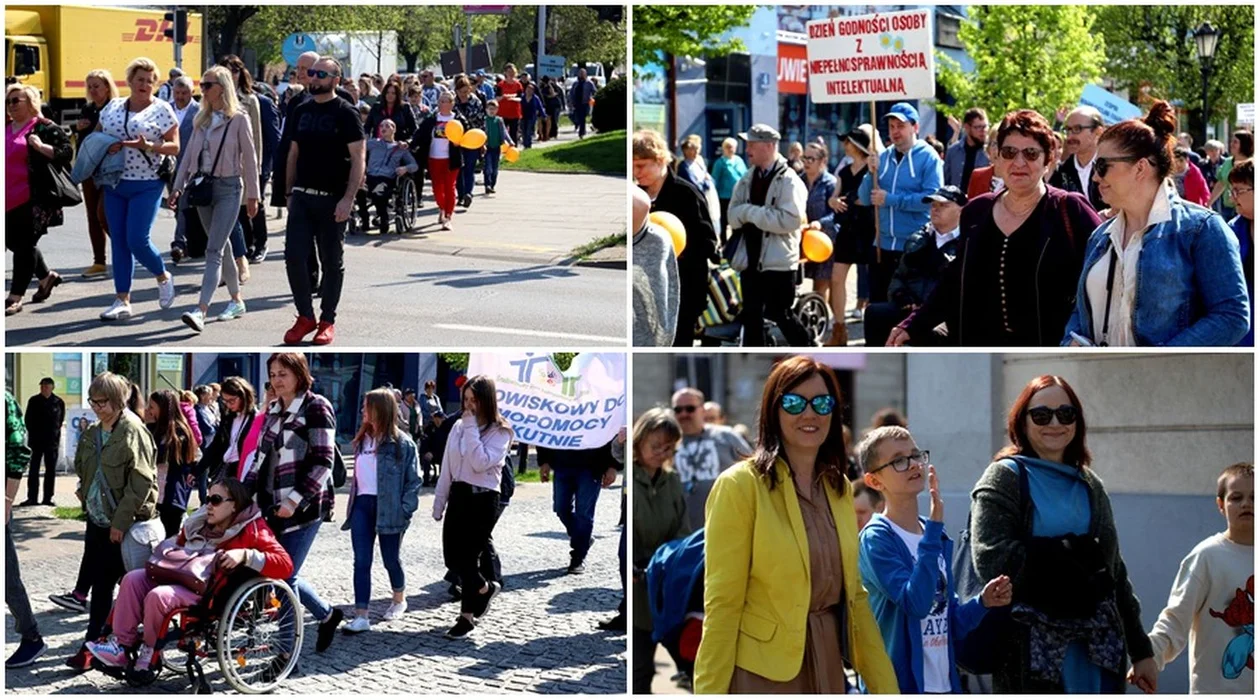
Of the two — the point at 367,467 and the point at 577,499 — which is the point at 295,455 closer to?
the point at 367,467

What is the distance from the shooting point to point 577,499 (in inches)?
337

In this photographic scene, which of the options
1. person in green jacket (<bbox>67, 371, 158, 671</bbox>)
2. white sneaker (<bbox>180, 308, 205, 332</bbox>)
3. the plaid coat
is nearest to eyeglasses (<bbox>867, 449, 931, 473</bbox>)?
the plaid coat

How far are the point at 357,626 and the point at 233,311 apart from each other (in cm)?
286

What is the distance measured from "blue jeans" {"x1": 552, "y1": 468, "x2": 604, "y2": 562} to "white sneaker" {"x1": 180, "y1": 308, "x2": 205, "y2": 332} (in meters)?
2.44

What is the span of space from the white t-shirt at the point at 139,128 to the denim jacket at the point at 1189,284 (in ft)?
21.2

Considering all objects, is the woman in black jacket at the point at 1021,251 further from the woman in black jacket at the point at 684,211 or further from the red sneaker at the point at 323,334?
the red sneaker at the point at 323,334

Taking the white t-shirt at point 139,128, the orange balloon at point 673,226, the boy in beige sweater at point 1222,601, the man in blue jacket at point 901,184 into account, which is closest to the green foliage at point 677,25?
the man in blue jacket at point 901,184

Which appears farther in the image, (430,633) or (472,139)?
(472,139)

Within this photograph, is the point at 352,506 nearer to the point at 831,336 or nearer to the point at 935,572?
the point at 935,572

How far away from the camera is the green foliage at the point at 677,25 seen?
19.8m

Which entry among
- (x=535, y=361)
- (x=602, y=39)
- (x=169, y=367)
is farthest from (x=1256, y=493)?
(x=602, y=39)

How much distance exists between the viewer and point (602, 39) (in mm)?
14672

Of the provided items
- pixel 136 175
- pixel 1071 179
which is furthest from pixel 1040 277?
pixel 136 175

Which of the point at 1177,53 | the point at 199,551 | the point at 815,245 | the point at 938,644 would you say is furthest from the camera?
the point at 1177,53
